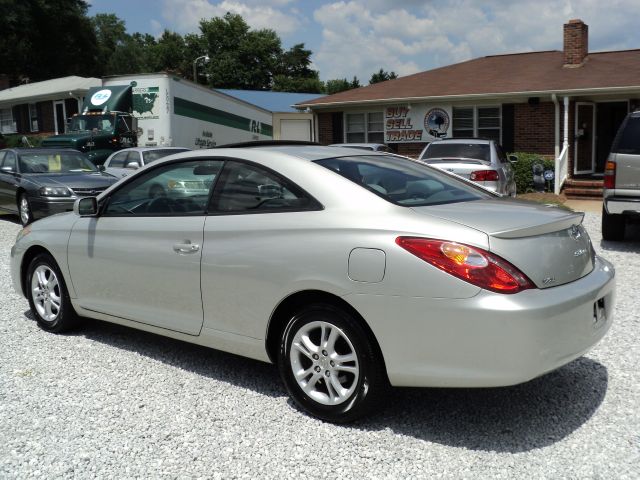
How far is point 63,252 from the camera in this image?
5250 mm

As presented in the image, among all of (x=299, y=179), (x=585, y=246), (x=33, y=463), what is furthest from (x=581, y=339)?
(x=33, y=463)

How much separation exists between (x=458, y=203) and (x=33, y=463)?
8.93ft

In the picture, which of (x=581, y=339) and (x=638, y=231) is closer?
(x=581, y=339)

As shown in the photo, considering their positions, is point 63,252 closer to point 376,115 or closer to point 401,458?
point 401,458

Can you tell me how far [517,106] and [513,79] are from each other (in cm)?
140

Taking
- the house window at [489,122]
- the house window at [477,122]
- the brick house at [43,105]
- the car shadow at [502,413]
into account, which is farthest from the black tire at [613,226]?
the brick house at [43,105]

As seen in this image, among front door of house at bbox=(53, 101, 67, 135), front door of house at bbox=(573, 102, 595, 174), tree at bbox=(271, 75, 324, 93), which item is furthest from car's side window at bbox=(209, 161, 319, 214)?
tree at bbox=(271, 75, 324, 93)

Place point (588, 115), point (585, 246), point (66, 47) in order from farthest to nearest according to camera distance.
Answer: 1. point (66, 47)
2. point (588, 115)
3. point (585, 246)

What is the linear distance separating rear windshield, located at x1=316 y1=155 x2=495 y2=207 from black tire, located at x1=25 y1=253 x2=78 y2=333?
262cm

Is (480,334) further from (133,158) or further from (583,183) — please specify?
(583,183)

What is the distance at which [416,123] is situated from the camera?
22.1m

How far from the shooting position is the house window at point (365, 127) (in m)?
23.0

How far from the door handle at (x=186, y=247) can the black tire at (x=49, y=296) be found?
5.01ft

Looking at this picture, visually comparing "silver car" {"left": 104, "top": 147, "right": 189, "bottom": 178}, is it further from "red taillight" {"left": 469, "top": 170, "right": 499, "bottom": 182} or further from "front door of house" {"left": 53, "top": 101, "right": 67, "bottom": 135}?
"front door of house" {"left": 53, "top": 101, "right": 67, "bottom": 135}
